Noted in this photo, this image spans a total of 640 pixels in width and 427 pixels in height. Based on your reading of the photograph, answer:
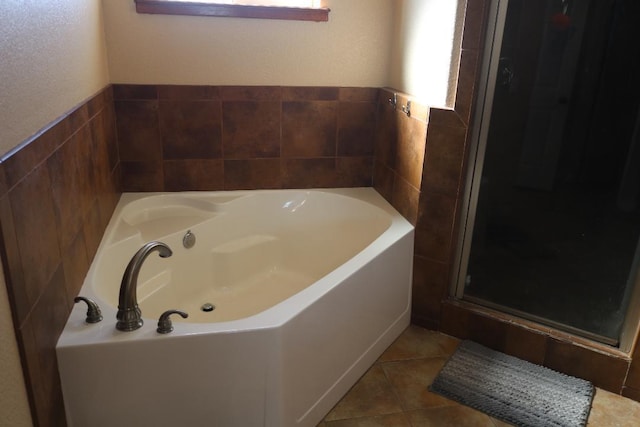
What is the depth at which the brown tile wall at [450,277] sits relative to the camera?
1.97 m

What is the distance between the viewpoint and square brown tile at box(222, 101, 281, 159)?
2.58m

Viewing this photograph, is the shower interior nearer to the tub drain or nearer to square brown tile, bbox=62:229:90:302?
the tub drain

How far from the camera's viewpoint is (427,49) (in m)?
2.24

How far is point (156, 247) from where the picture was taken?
142cm

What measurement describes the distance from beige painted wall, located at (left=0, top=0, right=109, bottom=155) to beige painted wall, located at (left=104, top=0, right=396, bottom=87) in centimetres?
32

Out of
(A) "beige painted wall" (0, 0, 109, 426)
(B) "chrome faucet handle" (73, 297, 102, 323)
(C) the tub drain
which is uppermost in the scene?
(A) "beige painted wall" (0, 0, 109, 426)

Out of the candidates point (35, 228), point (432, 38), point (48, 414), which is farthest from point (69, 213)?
point (432, 38)

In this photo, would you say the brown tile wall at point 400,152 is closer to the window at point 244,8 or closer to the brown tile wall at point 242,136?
the brown tile wall at point 242,136

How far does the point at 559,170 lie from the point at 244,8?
1652mm

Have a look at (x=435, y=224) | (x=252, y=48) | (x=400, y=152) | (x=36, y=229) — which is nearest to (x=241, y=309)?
(x=435, y=224)

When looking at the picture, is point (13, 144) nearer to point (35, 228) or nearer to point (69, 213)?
point (35, 228)

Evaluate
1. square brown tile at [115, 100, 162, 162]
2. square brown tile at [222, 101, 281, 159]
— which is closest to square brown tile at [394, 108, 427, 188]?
square brown tile at [222, 101, 281, 159]

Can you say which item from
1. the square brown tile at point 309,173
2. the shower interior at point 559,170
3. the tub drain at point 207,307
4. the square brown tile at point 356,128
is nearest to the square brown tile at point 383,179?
the square brown tile at point 356,128

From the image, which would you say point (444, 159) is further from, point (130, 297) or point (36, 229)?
point (36, 229)
